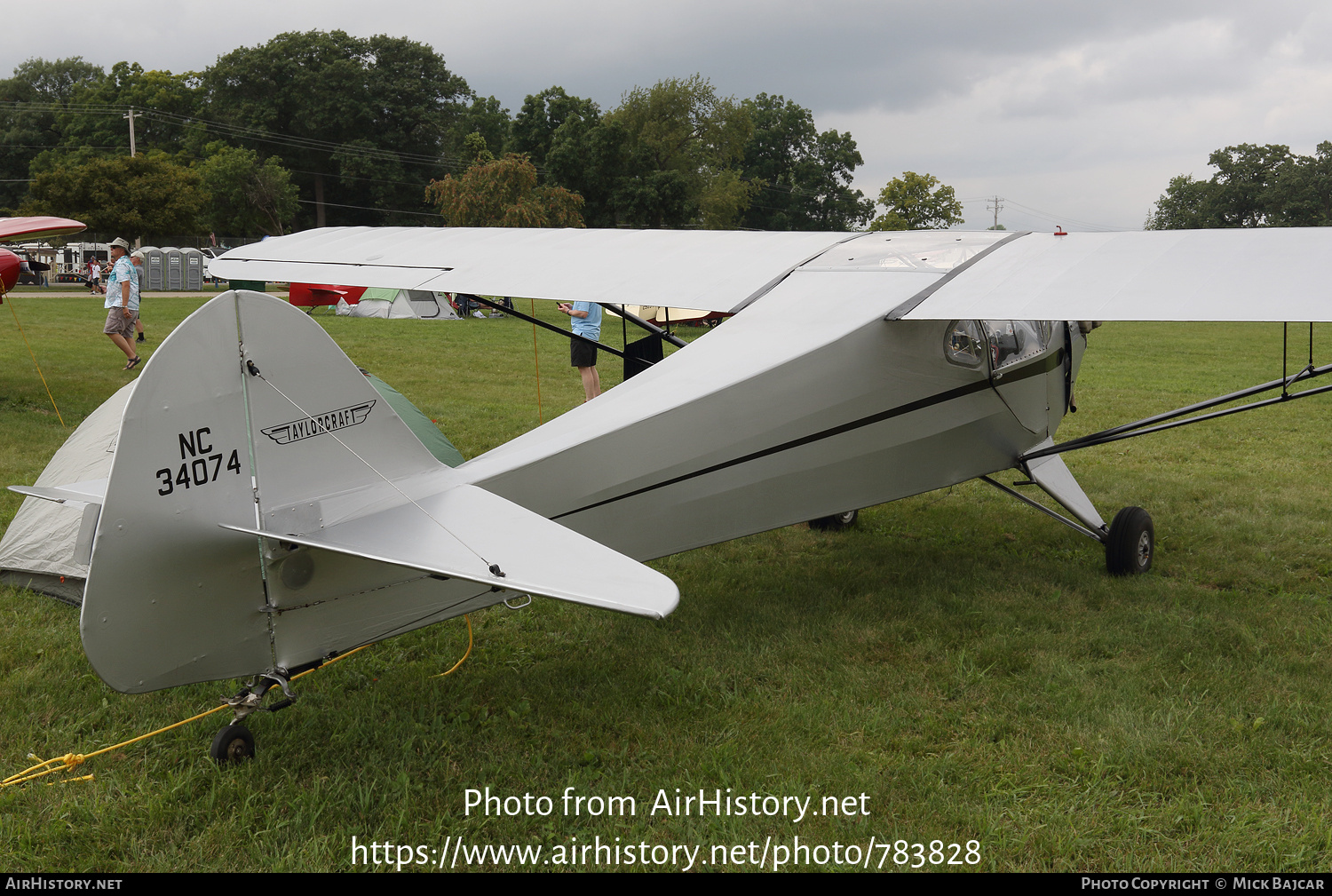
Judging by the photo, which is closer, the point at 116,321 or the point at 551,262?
the point at 551,262

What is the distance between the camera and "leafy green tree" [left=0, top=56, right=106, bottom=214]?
74.2 m

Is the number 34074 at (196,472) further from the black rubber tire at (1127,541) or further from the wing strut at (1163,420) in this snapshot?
the black rubber tire at (1127,541)

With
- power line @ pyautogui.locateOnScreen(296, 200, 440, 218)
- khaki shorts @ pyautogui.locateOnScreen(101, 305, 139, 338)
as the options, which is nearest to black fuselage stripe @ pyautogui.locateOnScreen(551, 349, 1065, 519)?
khaki shorts @ pyautogui.locateOnScreen(101, 305, 139, 338)

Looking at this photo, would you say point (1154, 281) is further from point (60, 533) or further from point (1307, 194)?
point (1307, 194)

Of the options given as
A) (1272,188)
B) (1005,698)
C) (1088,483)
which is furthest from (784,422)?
(1272,188)

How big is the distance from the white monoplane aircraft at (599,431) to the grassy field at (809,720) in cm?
45

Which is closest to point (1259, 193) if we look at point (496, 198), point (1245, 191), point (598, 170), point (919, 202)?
point (1245, 191)

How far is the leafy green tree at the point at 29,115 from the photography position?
74188mm

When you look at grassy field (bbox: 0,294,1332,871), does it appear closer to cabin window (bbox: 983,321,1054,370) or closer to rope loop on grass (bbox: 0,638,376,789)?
rope loop on grass (bbox: 0,638,376,789)

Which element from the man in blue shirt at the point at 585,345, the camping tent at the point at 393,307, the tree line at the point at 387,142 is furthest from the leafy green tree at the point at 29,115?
the man in blue shirt at the point at 585,345

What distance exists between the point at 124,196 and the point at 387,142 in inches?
1243

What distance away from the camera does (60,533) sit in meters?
5.12

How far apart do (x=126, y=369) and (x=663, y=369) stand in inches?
495

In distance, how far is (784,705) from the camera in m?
4.10
